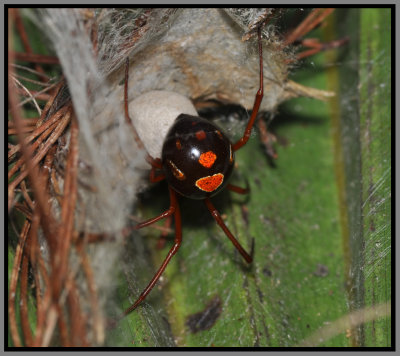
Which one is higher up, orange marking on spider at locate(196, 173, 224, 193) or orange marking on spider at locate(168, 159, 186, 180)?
orange marking on spider at locate(168, 159, 186, 180)

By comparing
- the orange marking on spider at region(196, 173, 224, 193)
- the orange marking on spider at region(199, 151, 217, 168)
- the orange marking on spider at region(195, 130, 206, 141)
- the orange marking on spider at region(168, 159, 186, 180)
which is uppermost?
the orange marking on spider at region(195, 130, 206, 141)

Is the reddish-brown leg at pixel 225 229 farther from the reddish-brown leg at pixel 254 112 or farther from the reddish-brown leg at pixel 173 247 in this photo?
the reddish-brown leg at pixel 254 112


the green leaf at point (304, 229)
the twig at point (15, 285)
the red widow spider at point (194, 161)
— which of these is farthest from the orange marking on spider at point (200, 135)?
the twig at point (15, 285)

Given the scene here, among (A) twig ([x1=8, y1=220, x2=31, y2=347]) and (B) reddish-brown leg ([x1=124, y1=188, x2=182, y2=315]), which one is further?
(B) reddish-brown leg ([x1=124, y1=188, x2=182, y2=315])

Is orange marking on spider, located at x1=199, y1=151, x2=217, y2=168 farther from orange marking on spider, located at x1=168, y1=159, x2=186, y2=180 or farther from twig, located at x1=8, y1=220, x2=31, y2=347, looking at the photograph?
twig, located at x1=8, y1=220, x2=31, y2=347

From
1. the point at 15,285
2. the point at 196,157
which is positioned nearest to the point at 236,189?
the point at 196,157

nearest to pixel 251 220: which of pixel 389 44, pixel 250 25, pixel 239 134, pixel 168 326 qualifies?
pixel 239 134

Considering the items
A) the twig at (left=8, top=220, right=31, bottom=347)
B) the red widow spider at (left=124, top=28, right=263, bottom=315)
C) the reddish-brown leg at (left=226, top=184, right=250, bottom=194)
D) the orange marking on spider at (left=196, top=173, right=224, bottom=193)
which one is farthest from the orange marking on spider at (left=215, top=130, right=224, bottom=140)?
the twig at (left=8, top=220, right=31, bottom=347)
